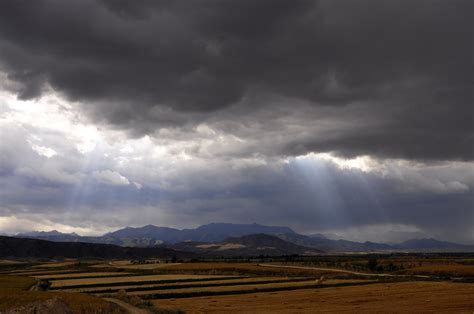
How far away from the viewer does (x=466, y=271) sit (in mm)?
116375

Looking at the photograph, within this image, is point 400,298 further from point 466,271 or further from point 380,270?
point 380,270

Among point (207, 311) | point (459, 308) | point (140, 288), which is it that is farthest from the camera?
point (140, 288)

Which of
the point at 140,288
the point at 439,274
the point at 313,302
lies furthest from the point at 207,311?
the point at 439,274

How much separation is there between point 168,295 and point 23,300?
20997 millimetres

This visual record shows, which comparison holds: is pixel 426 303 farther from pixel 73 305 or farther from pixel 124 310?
pixel 73 305

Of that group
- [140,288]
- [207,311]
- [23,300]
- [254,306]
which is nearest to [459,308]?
[254,306]

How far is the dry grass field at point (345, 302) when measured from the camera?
48428mm

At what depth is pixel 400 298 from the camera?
5747 cm

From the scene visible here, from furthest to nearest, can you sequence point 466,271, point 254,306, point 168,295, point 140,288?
point 466,271 < point 140,288 < point 168,295 < point 254,306

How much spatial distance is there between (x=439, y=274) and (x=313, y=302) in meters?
74.2

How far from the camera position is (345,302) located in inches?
2194

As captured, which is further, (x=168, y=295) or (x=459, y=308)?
(x=168, y=295)

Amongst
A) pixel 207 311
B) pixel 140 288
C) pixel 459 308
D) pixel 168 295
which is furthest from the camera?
pixel 140 288

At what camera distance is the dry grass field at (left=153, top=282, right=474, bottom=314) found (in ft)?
159
